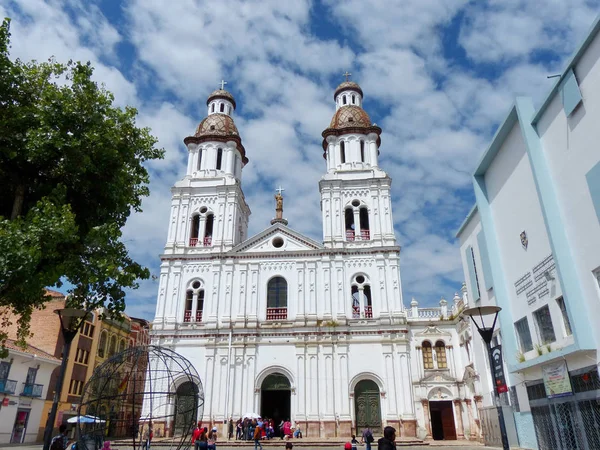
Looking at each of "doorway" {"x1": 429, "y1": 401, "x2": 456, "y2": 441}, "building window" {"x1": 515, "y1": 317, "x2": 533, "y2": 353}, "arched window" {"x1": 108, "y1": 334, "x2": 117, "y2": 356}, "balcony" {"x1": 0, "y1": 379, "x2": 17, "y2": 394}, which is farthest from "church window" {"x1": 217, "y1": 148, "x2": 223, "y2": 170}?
A: "building window" {"x1": 515, "y1": 317, "x2": 533, "y2": 353}

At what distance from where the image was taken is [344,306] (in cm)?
2802

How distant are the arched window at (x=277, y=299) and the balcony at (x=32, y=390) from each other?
1457cm

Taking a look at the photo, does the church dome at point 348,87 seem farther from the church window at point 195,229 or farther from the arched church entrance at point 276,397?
the arched church entrance at point 276,397

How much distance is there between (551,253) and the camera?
527 inches

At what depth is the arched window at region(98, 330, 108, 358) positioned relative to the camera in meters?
35.3

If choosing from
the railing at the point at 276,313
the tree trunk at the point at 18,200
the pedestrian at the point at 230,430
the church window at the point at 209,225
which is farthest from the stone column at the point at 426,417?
the tree trunk at the point at 18,200

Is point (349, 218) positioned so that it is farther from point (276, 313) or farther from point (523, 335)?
point (523, 335)

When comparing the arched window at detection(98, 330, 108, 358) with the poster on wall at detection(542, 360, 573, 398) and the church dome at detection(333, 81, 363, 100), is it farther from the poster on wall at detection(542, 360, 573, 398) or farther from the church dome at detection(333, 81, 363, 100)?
the poster on wall at detection(542, 360, 573, 398)

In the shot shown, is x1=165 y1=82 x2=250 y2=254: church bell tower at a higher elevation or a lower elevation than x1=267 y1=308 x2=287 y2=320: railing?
higher

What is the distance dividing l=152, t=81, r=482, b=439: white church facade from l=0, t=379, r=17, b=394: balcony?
8.19m

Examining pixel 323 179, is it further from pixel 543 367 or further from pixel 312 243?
pixel 543 367

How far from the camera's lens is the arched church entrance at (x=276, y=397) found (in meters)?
26.9

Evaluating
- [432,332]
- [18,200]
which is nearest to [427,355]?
[432,332]

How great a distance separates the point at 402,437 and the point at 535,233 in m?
14.7
